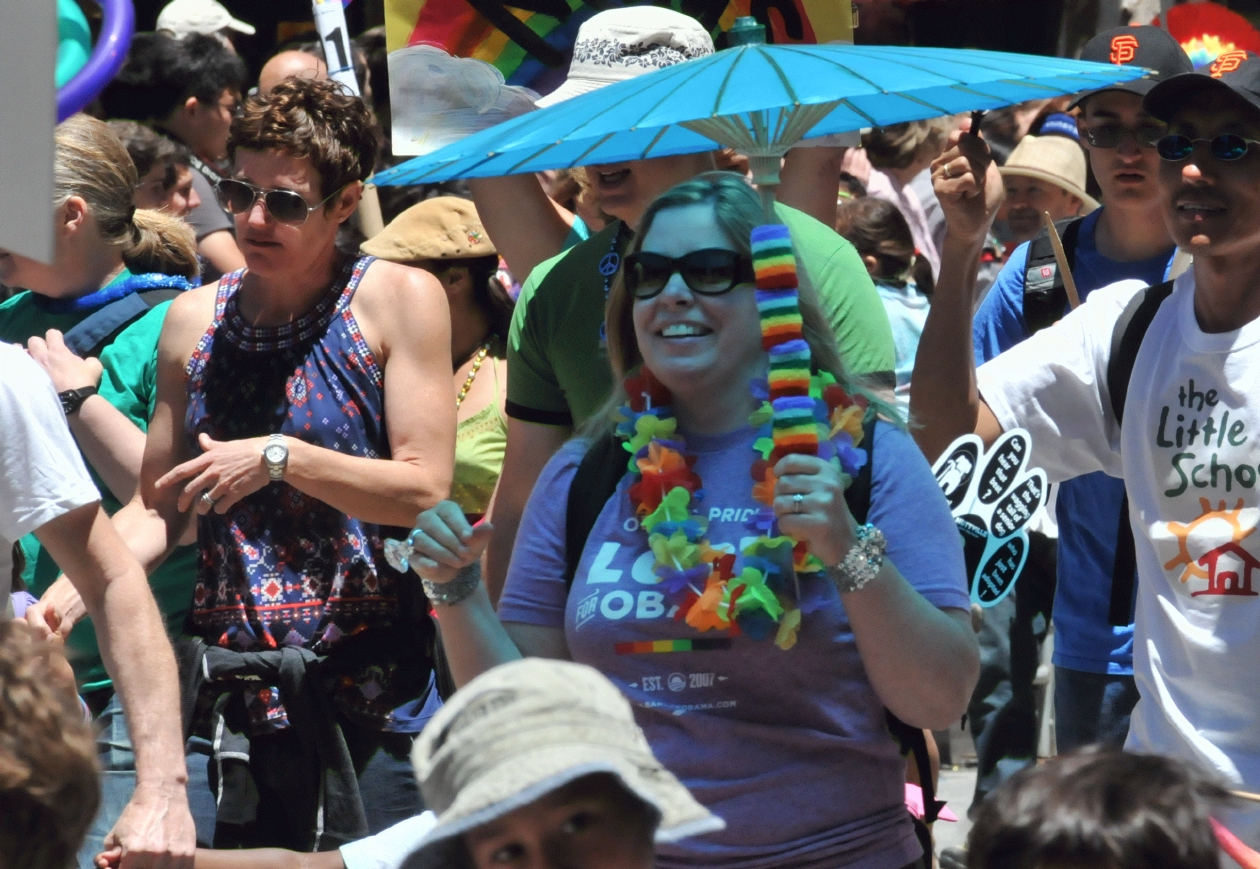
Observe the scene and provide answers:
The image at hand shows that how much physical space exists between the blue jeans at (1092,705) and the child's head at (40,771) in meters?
2.55

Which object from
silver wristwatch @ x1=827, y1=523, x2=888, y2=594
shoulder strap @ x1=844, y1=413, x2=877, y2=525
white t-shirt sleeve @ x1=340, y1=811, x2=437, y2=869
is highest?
shoulder strap @ x1=844, y1=413, x2=877, y2=525

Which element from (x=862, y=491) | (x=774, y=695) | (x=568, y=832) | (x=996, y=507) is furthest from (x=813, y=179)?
(x=568, y=832)

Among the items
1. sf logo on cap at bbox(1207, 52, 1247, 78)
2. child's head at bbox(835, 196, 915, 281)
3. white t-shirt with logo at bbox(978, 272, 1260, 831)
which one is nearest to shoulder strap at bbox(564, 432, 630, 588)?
white t-shirt with logo at bbox(978, 272, 1260, 831)

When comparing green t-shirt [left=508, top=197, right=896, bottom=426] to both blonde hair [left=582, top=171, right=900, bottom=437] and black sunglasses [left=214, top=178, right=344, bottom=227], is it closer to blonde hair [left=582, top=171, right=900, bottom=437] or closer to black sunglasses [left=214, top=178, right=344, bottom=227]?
blonde hair [left=582, top=171, right=900, bottom=437]

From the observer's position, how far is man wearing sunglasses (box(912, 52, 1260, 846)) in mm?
3148

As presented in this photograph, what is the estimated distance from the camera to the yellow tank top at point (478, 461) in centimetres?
509

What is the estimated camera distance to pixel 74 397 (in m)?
4.18

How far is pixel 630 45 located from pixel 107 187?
1506mm

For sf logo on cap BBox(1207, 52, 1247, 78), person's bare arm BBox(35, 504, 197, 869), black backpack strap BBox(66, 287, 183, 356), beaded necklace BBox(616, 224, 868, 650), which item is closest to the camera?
beaded necklace BBox(616, 224, 868, 650)

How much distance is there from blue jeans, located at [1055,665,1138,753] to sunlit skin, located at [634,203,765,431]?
139 centimetres

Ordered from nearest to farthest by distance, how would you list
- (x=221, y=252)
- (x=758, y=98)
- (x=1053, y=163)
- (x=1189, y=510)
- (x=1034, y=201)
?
(x=758, y=98)
(x=1189, y=510)
(x=221, y=252)
(x=1053, y=163)
(x=1034, y=201)

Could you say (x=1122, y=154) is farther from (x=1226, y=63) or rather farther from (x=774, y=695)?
(x=774, y=695)

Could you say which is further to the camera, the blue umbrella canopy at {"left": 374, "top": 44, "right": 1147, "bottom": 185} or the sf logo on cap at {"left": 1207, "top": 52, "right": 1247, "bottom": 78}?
the sf logo on cap at {"left": 1207, "top": 52, "right": 1247, "bottom": 78}

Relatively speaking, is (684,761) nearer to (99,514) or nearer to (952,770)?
(99,514)
